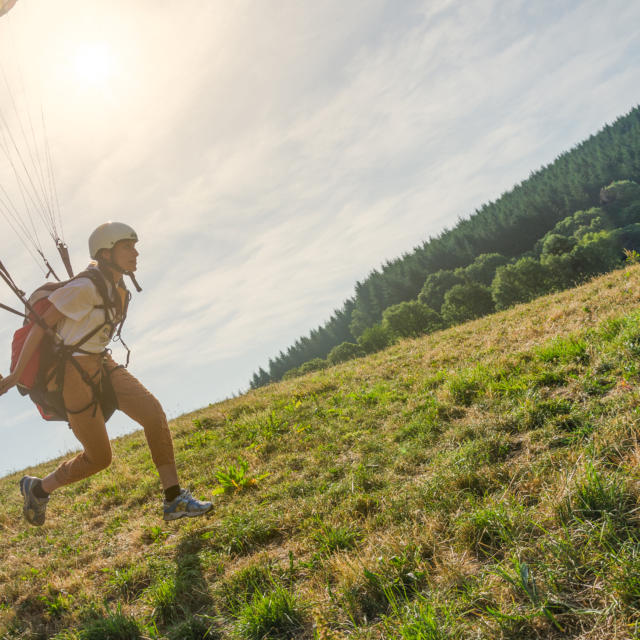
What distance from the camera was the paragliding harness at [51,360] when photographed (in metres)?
4.64

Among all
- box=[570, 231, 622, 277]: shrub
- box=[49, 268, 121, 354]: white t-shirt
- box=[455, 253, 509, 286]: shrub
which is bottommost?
box=[570, 231, 622, 277]: shrub

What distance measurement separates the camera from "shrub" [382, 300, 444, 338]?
72.8 metres

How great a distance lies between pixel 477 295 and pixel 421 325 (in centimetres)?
1291

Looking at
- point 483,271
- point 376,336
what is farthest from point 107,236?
point 483,271

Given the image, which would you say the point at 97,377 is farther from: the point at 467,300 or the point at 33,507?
the point at 467,300

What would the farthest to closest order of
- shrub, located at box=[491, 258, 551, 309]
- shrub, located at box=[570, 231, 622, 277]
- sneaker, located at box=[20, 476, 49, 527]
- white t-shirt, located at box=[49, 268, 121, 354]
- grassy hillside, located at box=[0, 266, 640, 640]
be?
shrub, located at box=[570, 231, 622, 277]
shrub, located at box=[491, 258, 551, 309]
sneaker, located at box=[20, 476, 49, 527]
white t-shirt, located at box=[49, 268, 121, 354]
grassy hillside, located at box=[0, 266, 640, 640]

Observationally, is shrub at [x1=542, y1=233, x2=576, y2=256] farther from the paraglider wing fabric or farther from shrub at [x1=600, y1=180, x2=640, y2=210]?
the paraglider wing fabric

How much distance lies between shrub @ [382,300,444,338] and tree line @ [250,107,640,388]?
0.18 meters

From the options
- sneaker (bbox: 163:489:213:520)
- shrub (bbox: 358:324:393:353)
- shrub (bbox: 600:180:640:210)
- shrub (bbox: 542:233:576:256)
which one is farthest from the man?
shrub (bbox: 600:180:640:210)

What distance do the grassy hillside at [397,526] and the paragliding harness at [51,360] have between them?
1.81m

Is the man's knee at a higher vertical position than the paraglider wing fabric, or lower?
lower

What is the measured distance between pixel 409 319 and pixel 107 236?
70956 mm

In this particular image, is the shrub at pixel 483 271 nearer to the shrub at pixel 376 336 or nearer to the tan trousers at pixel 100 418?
the shrub at pixel 376 336

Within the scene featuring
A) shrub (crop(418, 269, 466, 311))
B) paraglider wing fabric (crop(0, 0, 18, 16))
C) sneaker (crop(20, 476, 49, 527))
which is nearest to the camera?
sneaker (crop(20, 476, 49, 527))
